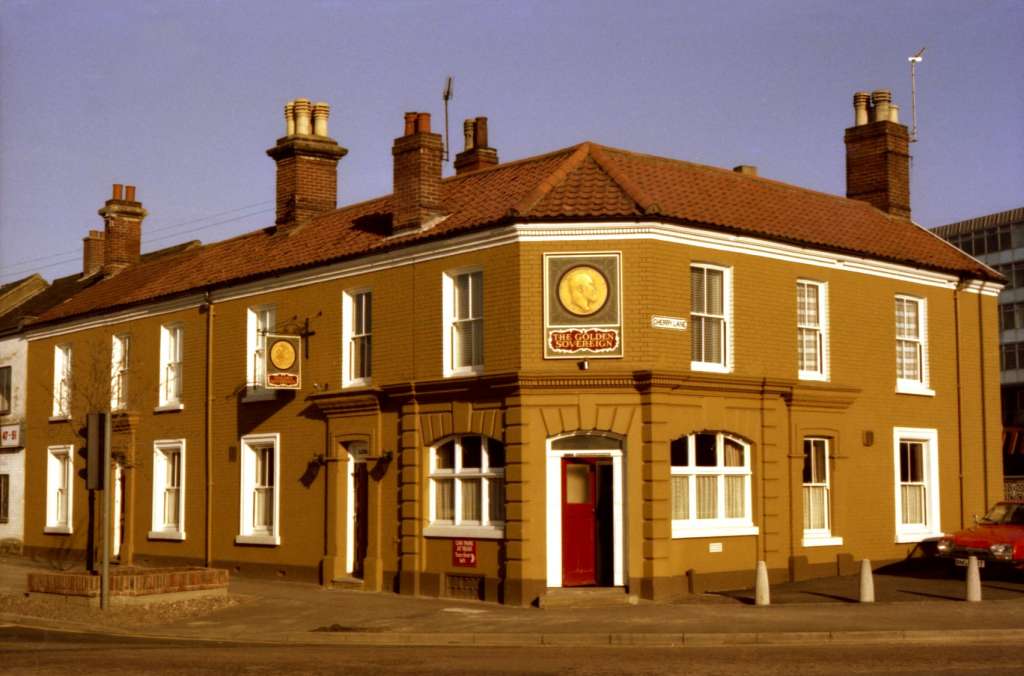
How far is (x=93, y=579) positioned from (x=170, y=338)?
1118 centimetres

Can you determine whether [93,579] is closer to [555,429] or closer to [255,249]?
[555,429]

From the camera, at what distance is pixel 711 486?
24.0 meters

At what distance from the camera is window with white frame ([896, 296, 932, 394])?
27984 millimetres

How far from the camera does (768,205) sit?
27.0 m

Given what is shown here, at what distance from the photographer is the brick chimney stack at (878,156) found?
3122 centimetres

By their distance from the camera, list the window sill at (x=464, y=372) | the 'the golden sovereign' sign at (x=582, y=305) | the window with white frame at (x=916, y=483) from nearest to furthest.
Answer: the 'the golden sovereign' sign at (x=582, y=305), the window sill at (x=464, y=372), the window with white frame at (x=916, y=483)

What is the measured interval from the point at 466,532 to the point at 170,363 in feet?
37.6

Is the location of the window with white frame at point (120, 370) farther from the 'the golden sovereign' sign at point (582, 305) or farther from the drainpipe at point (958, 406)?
the drainpipe at point (958, 406)

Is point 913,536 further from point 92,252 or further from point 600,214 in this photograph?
point 92,252

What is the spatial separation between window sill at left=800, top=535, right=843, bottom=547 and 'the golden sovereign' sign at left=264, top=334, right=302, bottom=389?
10500mm

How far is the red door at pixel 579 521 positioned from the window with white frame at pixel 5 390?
21644 millimetres

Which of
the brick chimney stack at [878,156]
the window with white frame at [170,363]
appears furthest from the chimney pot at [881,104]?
the window with white frame at [170,363]

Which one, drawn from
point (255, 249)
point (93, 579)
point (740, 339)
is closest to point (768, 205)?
point (740, 339)

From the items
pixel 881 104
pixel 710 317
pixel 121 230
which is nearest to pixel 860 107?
pixel 881 104
